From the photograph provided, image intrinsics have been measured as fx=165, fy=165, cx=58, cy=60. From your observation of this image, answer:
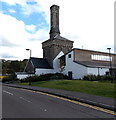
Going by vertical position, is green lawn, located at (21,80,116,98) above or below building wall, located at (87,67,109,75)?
below

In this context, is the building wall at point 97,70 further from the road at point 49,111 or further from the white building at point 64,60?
the road at point 49,111

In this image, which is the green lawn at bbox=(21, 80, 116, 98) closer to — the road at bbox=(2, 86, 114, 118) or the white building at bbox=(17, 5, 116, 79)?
the road at bbox=(2, 86, 114, 118)

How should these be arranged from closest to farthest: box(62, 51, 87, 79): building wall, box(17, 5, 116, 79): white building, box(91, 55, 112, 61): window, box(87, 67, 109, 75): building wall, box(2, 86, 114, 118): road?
box(2, 86, 114, 118): road → box(87, 67, 109, 75): building wall → box(62, 51, 87, 79): building wall → box(17, 5, 116, 79): white building → box(91, 55, 112, 61): window

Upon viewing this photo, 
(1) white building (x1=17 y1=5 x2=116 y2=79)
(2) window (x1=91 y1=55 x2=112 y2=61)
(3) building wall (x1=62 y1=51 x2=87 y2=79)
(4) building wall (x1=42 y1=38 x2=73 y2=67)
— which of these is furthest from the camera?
(4) building wall (x1=42 y1=38 x2=73 y2=67)

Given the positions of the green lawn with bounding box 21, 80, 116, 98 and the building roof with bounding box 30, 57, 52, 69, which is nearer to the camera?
the green lawn with bounding box 21, 80, 116, 98

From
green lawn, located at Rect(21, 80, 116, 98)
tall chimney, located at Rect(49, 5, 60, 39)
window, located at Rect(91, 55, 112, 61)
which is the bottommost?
Answer: green lawn, located at Rect(21, 80, 116, 98)

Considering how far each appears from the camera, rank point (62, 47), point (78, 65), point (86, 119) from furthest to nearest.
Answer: point (62, 47), point (78, 65), point (86, 119)

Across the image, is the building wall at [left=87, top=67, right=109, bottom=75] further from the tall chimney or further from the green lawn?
the tall chimney

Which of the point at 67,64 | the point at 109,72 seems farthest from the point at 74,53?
the point at 109,72

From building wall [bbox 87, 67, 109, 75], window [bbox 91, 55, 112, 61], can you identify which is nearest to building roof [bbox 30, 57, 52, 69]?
window [bbox 91, 55, 112, 61]

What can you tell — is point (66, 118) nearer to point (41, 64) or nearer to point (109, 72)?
point (109, 72)

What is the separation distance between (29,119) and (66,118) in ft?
4.94

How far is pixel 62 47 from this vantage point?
49.2 meters

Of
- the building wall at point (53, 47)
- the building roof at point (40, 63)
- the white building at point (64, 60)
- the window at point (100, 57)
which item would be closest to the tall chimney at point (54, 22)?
the white building at point (64, 60)
